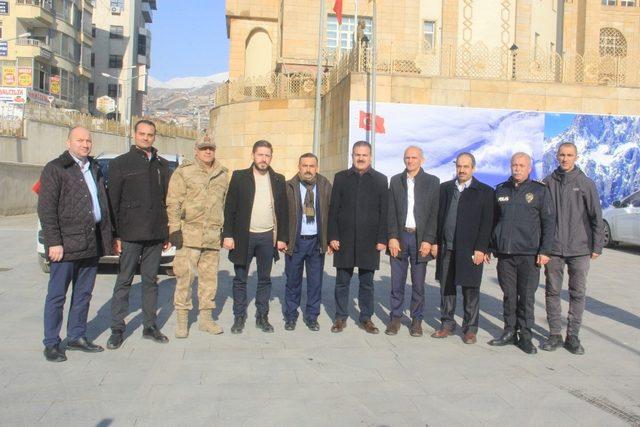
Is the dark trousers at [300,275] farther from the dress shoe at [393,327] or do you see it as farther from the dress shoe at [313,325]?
the dress shoe at [393,327]

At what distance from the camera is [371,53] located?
18406mm

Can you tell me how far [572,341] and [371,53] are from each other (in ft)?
43.7

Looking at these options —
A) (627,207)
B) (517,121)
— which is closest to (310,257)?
(627,207)

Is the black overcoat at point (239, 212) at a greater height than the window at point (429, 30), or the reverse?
the window at point (429, 30)

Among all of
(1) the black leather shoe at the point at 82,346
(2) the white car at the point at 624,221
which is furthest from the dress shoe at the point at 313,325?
(2) the white car at the point at 624,221

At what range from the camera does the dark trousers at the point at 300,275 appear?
7156 millimetres

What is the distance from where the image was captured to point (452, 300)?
7023 mm

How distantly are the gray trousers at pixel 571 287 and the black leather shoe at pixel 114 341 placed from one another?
4.26 meters

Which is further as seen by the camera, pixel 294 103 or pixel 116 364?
pixel 294 103

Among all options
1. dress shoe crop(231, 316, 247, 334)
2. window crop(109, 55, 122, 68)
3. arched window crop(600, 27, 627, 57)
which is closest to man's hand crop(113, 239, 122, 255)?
dress shoe crop(231, 316, 247, 334)

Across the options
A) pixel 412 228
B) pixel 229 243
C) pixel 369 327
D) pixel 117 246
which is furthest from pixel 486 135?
pixel 117 246

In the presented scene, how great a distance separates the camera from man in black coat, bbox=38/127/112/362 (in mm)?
5625

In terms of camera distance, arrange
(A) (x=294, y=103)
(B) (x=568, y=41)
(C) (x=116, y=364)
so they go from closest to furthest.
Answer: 1. (C) (x=116, y=364)
2. (A) (x=294, y=103)
3. (B) (x=568, y=41)

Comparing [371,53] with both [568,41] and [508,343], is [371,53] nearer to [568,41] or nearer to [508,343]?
[508,343]
